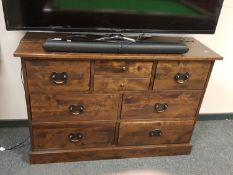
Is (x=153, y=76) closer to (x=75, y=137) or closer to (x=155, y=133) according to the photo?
(x=155, y=133)

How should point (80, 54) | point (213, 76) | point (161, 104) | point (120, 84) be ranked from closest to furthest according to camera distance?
point (80, 54), point (120, 84), point (161, 104), point (213, 76)

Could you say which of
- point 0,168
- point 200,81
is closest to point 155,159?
point 200,81

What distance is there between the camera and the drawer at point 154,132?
1.65m

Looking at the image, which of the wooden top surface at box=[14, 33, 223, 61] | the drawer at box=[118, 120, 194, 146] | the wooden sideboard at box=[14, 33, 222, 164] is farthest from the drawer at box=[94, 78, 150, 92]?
the drawer at box=[118, 120, 194, 146]

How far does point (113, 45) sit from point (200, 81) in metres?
0.61

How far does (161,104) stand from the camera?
5.25 feet

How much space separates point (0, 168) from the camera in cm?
159

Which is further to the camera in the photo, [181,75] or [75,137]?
[75,137]

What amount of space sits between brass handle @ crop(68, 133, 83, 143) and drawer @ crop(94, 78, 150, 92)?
36 centimetres

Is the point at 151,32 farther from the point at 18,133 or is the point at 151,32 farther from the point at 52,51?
the point at 18,133

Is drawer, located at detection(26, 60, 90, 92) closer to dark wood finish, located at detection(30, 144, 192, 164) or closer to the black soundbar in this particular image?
the black soundbar

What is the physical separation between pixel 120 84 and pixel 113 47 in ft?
0.75

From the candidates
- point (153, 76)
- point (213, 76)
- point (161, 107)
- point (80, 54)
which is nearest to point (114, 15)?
point (80, 54)

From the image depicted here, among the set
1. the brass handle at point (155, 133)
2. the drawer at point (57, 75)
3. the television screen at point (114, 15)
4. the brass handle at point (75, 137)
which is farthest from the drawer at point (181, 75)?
the brass handle at point (75, 137)
